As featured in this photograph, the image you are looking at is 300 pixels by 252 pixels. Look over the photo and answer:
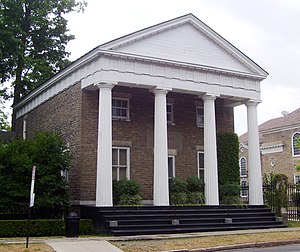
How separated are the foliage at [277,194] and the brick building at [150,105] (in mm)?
1569

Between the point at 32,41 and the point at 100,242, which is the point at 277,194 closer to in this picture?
the point at 100,242

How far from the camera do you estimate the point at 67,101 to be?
2531 centimetres

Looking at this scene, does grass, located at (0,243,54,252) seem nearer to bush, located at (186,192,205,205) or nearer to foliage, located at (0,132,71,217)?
foliage, located at (0,132,71,217)

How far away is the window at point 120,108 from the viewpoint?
25.2m

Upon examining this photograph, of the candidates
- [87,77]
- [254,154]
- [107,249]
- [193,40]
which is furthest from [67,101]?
[107,249]

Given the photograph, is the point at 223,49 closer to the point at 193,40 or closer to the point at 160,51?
the point at 193,40

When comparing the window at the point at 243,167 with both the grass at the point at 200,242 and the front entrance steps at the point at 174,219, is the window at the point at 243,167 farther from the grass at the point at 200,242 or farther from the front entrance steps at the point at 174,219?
the grass at the point at 200,242

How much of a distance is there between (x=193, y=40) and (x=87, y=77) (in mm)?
6142

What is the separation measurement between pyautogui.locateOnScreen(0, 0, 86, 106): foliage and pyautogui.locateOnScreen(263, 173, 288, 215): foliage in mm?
19526

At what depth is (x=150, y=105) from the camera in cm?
2630

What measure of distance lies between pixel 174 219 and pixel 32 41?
79.1 ft

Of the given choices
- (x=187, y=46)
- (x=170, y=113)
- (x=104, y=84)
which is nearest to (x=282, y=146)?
(x=170, y=113)

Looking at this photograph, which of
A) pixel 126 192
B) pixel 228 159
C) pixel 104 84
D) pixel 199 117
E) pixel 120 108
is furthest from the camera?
pixel 199 117

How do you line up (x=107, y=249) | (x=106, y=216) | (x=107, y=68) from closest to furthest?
(x=107, y=249) < (x=106, y=216) < (x=107, y=68)
